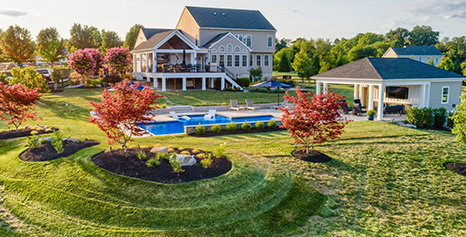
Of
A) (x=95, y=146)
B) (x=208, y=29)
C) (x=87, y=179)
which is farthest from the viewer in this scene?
(x=208, y=29)

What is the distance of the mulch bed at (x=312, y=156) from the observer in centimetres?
1281

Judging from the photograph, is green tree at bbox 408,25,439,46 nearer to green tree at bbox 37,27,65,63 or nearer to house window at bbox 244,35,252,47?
house window at bbox 244,35,252,47

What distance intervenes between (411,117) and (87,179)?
1707 cm

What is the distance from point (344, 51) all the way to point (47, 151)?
71.0 metres

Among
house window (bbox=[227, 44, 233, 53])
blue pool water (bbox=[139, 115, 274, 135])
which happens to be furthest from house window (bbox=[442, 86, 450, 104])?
house window (bbox=[227, 44, 233, 53])

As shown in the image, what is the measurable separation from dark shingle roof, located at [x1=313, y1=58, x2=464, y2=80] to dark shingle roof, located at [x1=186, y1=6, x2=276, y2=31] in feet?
70.0

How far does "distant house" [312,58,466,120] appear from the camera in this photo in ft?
71.2

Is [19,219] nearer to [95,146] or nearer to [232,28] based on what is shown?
[95,146]

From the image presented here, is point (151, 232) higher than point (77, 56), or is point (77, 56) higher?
point (77, 56)

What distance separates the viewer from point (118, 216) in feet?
28.1

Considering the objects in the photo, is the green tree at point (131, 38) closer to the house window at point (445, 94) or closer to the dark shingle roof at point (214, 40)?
the dark shingle roof at point (214, 40)

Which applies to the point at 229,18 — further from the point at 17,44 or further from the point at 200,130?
the point at 17,44

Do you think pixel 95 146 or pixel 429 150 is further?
pixel 429 150

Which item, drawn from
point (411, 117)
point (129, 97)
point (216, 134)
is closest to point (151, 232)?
point (129, 97)
